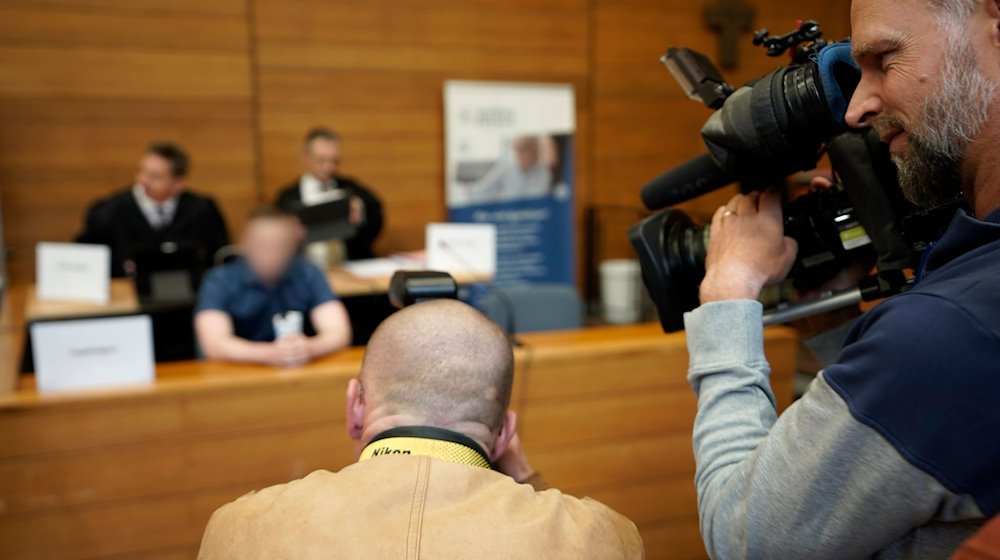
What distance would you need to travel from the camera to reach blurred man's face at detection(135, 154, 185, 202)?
4.09m

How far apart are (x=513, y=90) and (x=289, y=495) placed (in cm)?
459

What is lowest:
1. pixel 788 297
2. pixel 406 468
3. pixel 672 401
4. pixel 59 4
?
pixel 672 401

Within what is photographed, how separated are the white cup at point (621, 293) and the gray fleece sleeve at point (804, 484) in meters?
4.41

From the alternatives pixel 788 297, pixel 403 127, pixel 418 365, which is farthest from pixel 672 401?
pixel 403 127

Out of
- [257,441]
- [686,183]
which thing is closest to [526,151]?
[257,441]

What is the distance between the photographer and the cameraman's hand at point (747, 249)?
91cm

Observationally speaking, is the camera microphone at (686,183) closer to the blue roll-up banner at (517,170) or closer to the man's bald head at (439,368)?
the man's bald head at (439,368)

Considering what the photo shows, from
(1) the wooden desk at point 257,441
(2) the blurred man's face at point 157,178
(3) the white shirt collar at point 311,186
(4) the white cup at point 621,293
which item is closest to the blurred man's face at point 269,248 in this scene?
(1) the wooden desk at point 257,441

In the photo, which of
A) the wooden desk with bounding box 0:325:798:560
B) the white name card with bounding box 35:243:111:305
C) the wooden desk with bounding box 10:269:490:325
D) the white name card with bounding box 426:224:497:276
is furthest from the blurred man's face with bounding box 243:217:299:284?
the white name card with bounding box 35:243:111:305

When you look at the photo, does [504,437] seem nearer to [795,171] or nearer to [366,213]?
[795,171]

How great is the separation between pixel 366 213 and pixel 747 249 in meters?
3.91

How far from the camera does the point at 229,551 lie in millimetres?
876

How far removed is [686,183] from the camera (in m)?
1.12

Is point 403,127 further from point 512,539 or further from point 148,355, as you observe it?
point 512,539
